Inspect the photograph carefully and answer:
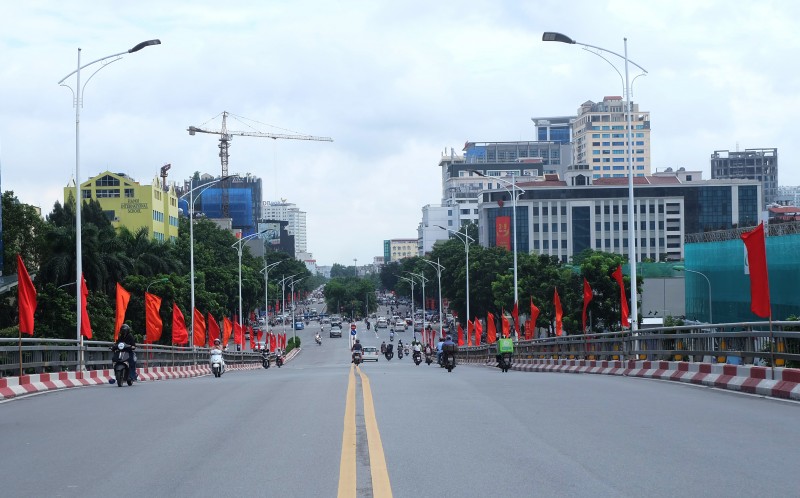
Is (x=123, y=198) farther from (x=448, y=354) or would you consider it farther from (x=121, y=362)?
(x=121, y=362)

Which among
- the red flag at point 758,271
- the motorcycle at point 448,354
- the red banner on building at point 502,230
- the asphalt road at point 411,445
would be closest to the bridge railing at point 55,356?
the asphalt road at point 411,445

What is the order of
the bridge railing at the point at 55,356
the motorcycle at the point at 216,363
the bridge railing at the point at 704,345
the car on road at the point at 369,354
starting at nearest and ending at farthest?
the bridge railing at the point at 704,345 → the bridge railing at the point at 55,356 → the motorcycle at the point at 216,363 → the car on road at the point at 369,354

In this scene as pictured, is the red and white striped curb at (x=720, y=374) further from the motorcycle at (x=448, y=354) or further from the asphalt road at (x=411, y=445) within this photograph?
the motorcycle at (x=448, y=354)

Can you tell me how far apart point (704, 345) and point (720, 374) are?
2098mm

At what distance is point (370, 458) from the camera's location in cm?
935

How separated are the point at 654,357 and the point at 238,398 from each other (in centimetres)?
1242

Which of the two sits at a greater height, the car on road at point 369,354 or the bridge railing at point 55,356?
the bridge railing at point 55,356

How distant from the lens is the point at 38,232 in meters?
81.1

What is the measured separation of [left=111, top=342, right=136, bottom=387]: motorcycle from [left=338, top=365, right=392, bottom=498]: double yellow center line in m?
10.7

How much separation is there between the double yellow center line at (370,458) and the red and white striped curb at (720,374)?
6500 mm

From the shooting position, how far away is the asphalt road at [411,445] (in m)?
8.09

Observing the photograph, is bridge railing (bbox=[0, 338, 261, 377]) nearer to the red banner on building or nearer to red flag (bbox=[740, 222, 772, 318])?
red flag (bbox=[740, 222, 772, 318])

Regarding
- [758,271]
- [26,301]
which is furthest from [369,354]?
[758,271]

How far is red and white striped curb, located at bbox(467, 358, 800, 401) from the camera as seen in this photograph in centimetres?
1598
